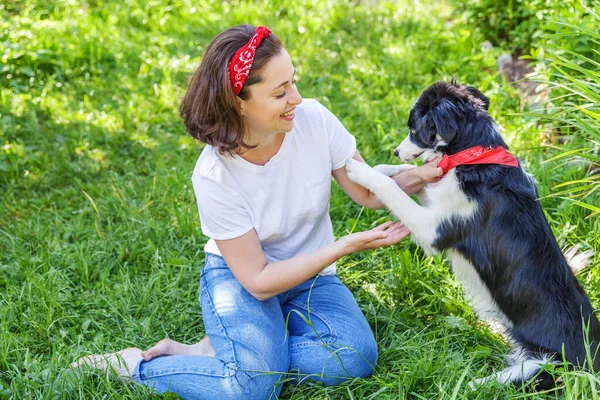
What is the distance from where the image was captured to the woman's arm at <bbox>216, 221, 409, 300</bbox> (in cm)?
272

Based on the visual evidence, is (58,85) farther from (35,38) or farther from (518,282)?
(518,282)

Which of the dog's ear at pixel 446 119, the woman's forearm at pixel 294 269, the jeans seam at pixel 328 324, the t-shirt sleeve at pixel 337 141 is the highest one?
the dog's ear at pixel 446 119

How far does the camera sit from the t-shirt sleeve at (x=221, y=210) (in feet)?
9.08

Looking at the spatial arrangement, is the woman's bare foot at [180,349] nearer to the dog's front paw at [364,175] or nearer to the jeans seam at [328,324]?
the jeans seam at [328,324]

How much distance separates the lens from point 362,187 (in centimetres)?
314

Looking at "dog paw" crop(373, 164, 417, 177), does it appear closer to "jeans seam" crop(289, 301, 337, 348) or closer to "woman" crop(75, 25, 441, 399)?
"woman" crop(75, 25, 441, 399)

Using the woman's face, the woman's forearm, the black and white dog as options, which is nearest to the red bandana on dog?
the black and white dog

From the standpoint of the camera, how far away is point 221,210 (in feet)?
9.09

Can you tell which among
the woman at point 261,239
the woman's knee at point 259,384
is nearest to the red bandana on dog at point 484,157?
the woman at point 261,239

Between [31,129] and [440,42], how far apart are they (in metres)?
3.30

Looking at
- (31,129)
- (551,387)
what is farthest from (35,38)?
(551,387)

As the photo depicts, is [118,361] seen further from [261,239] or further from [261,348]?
[261,239]

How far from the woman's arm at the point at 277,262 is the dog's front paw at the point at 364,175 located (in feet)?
0.81

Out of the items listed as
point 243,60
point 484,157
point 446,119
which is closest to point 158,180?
point 243,60
